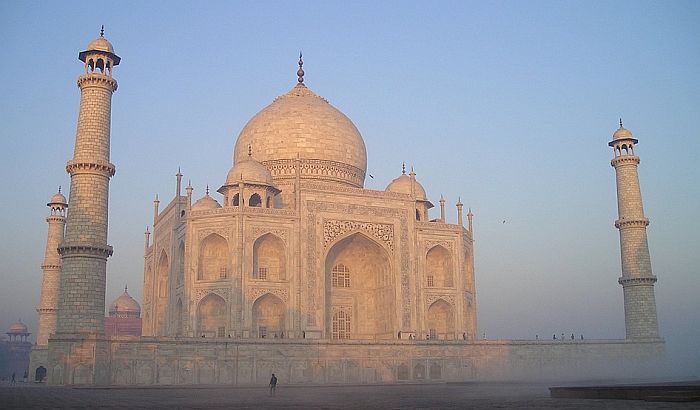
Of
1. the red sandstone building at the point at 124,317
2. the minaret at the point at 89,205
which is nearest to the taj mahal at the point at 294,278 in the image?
the minaret at the point at 89,205

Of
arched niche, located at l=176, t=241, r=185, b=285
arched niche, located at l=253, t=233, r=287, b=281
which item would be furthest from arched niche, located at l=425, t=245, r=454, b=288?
arched niche, located at l=176, t=241, r=185, b=285

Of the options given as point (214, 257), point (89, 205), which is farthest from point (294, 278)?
point (89, 205)

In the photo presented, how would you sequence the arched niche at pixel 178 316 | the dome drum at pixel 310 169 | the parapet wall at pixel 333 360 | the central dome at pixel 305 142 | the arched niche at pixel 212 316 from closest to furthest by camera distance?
the parapet wall at pixel 333 360 < the arched niche at pixel 212 316 < the arched niche at pixel 178 316 < the dome drum at pixel 310 169 < the central dome at pixel 305 142

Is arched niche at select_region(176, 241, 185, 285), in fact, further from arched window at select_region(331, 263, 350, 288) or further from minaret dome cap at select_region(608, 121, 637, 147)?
minaret dome cap at select_region(608, 121, 637, 147)

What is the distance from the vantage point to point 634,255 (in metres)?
32.6

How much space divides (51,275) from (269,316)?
10.7 metres

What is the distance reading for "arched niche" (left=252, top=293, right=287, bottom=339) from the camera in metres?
29.9

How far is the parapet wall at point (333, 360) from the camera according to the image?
2234 centimetres

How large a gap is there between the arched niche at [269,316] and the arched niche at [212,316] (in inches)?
48.7

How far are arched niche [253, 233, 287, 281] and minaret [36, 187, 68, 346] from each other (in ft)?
31.6

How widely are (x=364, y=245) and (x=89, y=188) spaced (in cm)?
1304

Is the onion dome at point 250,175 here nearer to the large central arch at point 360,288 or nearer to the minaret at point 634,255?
the large central arch at point 360,288

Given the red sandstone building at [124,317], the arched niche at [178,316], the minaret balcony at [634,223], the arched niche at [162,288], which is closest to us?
the arched niche at [178,316]

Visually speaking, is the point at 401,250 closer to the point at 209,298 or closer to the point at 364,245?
the point at 364,245
